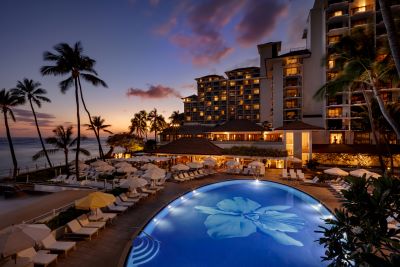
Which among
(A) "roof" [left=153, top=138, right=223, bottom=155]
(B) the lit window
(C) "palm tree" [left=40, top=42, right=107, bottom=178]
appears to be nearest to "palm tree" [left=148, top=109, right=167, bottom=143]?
(A) "roof" [left=153, top=138, right=223, bottom=155]

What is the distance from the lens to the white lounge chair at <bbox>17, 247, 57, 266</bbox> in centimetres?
716

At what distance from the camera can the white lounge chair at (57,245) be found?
318 inches

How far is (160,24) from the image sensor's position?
26875 millimetres

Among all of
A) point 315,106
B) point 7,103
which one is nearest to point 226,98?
point 315,106

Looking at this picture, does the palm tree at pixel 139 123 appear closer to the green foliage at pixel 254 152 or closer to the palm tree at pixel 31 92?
the palm tree at pixel 31 92

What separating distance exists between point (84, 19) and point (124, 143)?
20129 millimetres

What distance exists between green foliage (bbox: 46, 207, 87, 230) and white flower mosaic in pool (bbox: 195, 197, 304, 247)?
7.08 metres

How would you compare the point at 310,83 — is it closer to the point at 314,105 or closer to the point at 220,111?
the point at 314,105

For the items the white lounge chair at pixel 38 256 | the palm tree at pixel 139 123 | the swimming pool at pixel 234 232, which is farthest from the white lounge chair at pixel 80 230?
the palm tree at pixel 139 123

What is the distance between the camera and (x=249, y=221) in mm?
13367

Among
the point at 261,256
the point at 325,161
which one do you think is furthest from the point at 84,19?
the point at 325,161

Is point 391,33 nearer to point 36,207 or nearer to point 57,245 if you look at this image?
point 57,245

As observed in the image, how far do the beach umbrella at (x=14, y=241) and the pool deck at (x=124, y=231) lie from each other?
1.75 m

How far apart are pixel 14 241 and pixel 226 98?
7785cm
